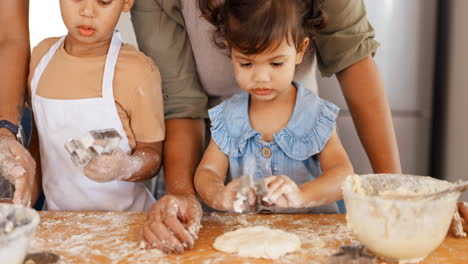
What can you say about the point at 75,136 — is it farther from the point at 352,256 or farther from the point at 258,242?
the point at 352,256

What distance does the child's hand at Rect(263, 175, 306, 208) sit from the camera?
1.03 metres

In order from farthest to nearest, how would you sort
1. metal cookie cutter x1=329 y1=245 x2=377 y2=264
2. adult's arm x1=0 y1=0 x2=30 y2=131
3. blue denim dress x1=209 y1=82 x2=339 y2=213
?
adult's arm x1=0 y1=0 x2=30 y2=131 → blue denim dress x1=209 y1=82 x2=339 y2=213 → metal cookie cutter x1=329 y1=245 x2=377 y2=264

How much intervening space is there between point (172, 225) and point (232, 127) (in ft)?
1.40

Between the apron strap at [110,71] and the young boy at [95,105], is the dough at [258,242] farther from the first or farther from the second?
the apron strap at [110,71]

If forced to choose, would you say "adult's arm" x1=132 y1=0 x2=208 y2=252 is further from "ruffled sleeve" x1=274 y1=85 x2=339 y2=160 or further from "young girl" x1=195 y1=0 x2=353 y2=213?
"ruffled sleeve" x1=274 y1=85 x2=339 y2=160

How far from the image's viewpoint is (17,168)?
1.21 m

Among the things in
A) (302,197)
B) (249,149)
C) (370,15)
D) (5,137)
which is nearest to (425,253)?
(302,197)

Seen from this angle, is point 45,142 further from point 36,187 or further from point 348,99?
point 348,99

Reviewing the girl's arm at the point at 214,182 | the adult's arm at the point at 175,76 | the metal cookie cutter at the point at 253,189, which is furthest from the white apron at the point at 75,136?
the metal cookie cutter at the point at 253,189

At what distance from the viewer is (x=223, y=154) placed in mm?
1349

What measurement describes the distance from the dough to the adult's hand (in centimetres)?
6

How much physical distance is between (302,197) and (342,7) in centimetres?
64

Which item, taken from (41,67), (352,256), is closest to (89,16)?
(41,67)

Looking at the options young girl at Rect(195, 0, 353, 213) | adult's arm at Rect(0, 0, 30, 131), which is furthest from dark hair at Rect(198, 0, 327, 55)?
adult's arm at Rect(0, 0, 30, 131)
